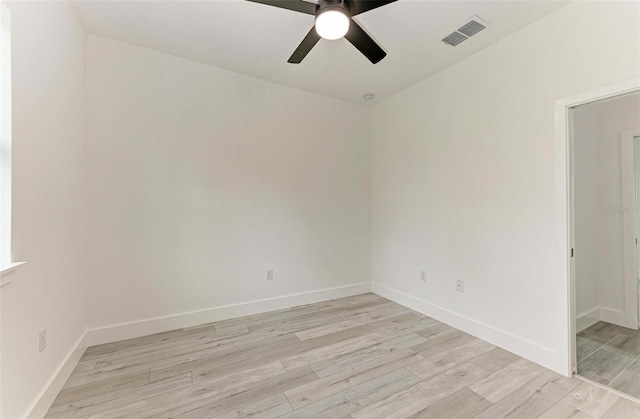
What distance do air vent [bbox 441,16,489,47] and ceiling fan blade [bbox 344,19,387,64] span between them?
33.0 inches

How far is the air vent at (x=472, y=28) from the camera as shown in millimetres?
2199

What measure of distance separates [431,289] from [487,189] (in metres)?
1.30

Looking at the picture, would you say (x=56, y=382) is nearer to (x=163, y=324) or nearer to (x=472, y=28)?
(x=163, y=324)

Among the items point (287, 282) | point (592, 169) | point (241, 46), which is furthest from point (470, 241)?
point (241, 46)

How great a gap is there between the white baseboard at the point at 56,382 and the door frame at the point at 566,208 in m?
3.53

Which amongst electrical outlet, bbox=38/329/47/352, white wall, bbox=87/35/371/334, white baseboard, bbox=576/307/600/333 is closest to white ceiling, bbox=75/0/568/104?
white wall, bbox=87/35/371/334

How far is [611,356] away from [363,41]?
3316mm

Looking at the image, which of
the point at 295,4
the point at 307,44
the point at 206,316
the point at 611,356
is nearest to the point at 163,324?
the point at 206,316

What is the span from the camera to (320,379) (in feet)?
6.45

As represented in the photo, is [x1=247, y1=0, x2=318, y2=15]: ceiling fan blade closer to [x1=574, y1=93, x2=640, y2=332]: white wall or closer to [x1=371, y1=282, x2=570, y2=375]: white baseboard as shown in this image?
[x1=574, y1=93, x2=640, y2=332]: white wall

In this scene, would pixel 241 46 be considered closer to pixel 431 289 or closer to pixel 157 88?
pixel 157 88

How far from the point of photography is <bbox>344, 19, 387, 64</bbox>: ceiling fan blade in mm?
1785

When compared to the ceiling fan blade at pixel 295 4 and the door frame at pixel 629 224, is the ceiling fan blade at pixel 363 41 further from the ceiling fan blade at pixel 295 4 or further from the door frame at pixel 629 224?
the door frame at pixel 629 224

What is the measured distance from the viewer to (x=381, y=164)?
3.87 m
